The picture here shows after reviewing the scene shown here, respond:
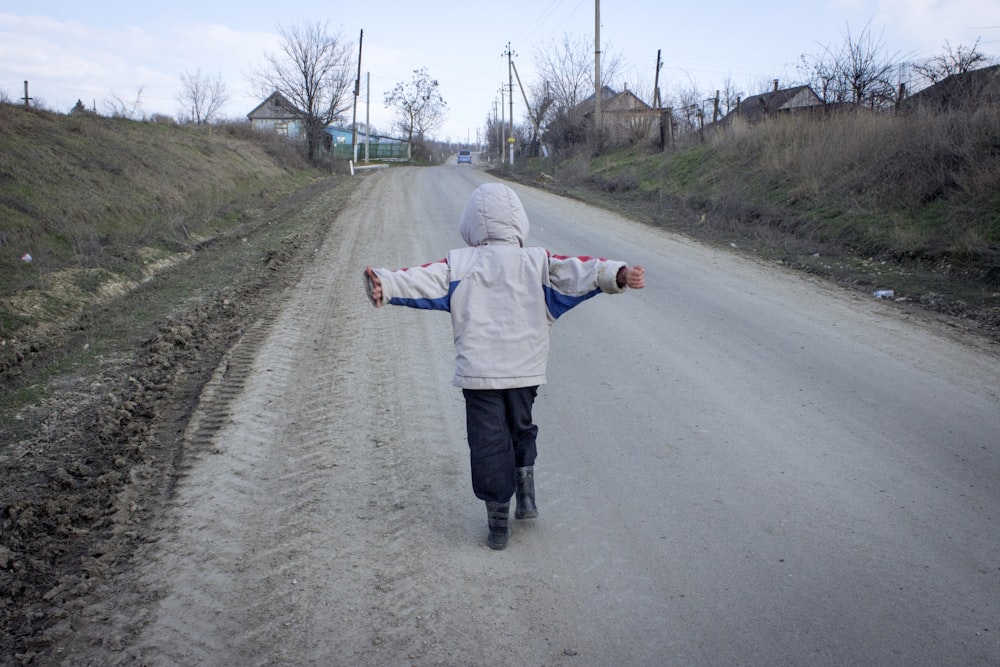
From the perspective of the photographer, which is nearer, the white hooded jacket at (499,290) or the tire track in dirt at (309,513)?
the tire track in dirt at (309,513)

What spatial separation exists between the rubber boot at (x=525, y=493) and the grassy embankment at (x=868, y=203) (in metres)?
6.05

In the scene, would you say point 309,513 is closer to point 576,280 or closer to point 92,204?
point 576,280

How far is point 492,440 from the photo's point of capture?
11.8ft

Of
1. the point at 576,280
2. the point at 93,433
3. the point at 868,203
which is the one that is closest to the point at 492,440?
the point at 576,280

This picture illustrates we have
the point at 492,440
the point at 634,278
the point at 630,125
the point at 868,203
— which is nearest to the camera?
the point at 634,278

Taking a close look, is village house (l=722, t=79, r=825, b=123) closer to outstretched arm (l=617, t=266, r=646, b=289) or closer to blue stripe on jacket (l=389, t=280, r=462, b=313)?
outstretched arm (l=617, t=266, r=646, b=289)

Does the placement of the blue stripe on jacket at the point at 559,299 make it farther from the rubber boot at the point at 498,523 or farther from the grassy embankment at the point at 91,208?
the grassy embankment at the point at 91,208

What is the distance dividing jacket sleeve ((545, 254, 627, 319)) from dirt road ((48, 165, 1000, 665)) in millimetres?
1160

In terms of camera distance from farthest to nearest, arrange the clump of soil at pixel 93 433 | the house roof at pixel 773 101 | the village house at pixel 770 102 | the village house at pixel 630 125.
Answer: the village house at pixel 630 125, the house roof at pixel 773 101, the village house at pixel 770 102, the clump of soil at pixel 93 433

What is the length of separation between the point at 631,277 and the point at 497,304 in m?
0.65

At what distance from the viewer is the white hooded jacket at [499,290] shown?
11.7 feet

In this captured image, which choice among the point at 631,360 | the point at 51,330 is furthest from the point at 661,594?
the point at 51,330

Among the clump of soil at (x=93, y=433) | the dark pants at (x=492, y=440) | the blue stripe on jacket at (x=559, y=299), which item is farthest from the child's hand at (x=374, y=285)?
the clump of soil at (x=93, y=433)

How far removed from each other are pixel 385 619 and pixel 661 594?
1183 millimetres
